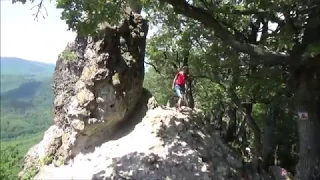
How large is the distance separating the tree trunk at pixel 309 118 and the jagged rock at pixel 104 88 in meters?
6.40

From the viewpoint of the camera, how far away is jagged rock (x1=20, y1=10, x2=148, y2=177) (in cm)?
1510

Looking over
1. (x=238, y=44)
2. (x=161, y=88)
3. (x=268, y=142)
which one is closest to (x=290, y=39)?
(x=238, y=44)

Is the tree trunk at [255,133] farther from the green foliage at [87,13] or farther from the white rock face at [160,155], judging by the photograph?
the green foliage at [87,13]

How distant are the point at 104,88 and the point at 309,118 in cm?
722

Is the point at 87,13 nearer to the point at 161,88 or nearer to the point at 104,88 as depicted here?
the point at 104,88

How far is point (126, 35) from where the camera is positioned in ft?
54.5

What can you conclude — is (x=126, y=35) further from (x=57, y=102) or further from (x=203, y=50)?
(x=57, y=102)

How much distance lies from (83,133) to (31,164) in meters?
4.29

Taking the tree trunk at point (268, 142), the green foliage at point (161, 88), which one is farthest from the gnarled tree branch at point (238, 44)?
the green foliage at point (161, 88)

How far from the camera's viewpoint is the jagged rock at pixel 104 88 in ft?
49.5

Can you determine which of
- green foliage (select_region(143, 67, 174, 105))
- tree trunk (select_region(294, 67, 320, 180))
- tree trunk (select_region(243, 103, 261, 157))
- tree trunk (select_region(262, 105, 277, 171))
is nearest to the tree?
tree trunk (select_region(294, 67, 320, 180))

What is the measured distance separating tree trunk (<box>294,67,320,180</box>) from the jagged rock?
6405 millimetres

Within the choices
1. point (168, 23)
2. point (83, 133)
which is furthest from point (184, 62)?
point (83, 133)

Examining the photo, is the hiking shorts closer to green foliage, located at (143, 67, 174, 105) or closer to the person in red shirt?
the person in red shirt
